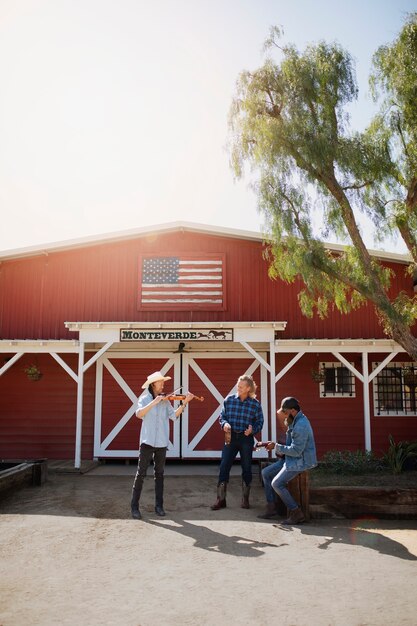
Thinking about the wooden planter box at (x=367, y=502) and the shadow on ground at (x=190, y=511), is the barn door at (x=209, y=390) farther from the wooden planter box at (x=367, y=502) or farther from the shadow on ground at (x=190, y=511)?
the wooden planter box at (x=367, y=502)

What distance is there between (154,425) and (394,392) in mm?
7943

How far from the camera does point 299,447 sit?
21.5 feet

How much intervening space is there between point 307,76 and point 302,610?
841cm

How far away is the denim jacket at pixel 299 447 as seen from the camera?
655 centimetres

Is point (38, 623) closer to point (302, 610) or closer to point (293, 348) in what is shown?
point (302, 610)

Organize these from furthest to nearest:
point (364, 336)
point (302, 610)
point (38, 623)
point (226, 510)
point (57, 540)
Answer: point (364, 336)
point (226, 510)
point (57, 540)
point (302, 610)
point (38, 623)

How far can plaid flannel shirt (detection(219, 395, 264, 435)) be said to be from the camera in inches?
293

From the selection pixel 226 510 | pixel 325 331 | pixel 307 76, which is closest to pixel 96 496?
pixel 226 510

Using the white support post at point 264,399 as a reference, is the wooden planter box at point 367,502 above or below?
below

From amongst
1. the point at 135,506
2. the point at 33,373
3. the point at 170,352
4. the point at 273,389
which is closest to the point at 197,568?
the point at 135,506

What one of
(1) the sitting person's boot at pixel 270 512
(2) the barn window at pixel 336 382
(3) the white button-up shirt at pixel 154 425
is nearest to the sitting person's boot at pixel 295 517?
(1) the sitting person's boot at pixel 270 512

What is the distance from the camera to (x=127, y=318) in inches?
507

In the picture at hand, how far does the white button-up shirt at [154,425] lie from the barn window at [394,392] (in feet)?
24.2

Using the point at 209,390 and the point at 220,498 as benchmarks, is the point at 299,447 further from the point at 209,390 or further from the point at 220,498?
the point at 209,390
